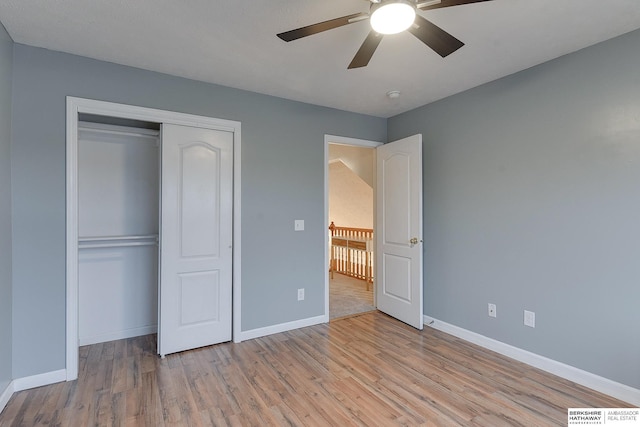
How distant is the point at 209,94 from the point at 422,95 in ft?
6.86

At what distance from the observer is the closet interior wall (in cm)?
308

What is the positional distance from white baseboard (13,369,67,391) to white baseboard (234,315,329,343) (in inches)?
51.6

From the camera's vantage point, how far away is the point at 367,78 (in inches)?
114

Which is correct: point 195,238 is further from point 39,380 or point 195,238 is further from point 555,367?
point 555,367

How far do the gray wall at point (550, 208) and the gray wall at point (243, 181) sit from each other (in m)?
1.33

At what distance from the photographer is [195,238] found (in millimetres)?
2967

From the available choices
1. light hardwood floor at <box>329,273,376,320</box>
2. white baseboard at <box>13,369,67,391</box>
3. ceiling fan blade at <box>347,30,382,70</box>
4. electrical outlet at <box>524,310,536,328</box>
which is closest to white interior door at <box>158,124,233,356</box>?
white baseboard at <box>13,369,67,391</box>

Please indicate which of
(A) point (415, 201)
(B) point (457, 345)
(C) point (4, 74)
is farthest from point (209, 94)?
(B) point (457, 345)

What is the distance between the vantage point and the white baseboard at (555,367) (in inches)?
85.3

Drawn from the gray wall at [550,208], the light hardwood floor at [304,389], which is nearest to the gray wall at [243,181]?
the light hardwood floor at [304,389]

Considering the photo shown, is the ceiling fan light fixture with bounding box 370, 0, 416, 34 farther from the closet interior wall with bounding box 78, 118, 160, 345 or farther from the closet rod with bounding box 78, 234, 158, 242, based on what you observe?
the closet rod with bounding box 78, 234, 158, 242

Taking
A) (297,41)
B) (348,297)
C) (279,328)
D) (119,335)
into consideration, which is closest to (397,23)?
(297,41)

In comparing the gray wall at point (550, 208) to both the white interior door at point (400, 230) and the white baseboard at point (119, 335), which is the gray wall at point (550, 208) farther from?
the white baseboard at point (119, 335)

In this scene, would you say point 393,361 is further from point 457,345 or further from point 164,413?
point 164,413
